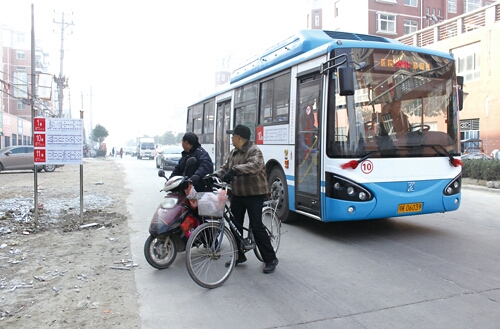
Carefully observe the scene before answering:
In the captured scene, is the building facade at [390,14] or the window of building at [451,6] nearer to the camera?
the building facade at [390,14]

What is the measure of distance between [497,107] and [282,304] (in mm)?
27411

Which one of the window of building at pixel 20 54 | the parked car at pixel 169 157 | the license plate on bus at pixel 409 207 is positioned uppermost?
the window of building at pixel 20 54

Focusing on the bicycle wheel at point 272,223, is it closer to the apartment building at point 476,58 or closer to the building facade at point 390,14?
the apartment building at point 476,58

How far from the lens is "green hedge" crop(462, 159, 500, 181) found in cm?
1552

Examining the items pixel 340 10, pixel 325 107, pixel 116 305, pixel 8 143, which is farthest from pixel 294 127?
pixel 8 143

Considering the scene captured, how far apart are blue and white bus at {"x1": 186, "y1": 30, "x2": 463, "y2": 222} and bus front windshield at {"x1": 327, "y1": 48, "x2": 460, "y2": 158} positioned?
0.02 metres

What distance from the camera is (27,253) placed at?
6.35 metres

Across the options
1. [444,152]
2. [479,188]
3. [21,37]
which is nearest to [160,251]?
[444,152]

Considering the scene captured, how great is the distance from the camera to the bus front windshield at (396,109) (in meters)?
6.54

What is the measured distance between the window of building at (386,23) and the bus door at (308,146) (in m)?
37.9

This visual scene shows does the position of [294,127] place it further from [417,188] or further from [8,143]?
[8,143]

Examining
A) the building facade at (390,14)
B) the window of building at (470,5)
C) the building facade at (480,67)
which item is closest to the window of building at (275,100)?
the building facade at (480,67)

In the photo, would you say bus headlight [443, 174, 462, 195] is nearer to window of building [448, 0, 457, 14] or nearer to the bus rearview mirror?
the bus rearview mirror

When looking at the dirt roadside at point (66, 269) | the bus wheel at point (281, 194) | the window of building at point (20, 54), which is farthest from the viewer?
the window of building at point (20, 54)
